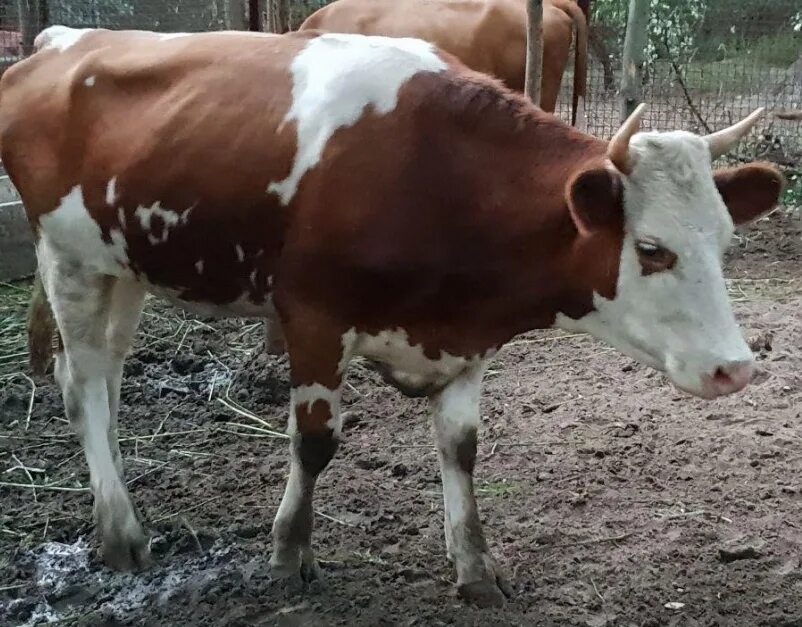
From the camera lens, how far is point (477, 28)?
7770 mm

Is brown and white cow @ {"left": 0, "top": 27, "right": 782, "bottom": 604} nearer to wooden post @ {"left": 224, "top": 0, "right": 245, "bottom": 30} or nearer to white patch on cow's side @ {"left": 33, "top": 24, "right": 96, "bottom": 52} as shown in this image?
white patch on cow's side @ {"left": 33, "top": 24, "right": 96, "bottom": 52}

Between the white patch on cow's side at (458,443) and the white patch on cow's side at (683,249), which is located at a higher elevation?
the white patch on cow's side at (683,249)

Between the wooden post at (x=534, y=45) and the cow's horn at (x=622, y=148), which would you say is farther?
the wooden post at (x=534, y=45)

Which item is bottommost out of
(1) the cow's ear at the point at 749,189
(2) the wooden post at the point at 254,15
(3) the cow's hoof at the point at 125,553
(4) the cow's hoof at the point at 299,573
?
(3) the cow's hoof at the point at 125,553

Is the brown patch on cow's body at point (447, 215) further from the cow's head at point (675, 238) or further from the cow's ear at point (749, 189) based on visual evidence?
the cow's ear at point (749, 189)

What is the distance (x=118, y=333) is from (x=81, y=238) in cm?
51

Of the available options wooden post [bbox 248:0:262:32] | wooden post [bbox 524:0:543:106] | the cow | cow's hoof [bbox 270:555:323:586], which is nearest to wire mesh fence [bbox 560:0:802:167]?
the cow

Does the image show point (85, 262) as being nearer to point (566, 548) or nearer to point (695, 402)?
point (566, 548)

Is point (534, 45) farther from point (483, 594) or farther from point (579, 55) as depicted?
point (483, 594)

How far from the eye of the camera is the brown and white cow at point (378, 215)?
2.70 metres

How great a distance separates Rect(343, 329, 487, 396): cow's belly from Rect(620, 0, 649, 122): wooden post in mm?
4910

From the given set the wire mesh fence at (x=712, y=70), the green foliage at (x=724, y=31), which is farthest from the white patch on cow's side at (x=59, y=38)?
the green foliage at (x=724, y=31)

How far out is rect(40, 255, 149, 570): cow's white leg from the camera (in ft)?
12.0

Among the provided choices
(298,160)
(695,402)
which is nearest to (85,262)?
(298,160)
